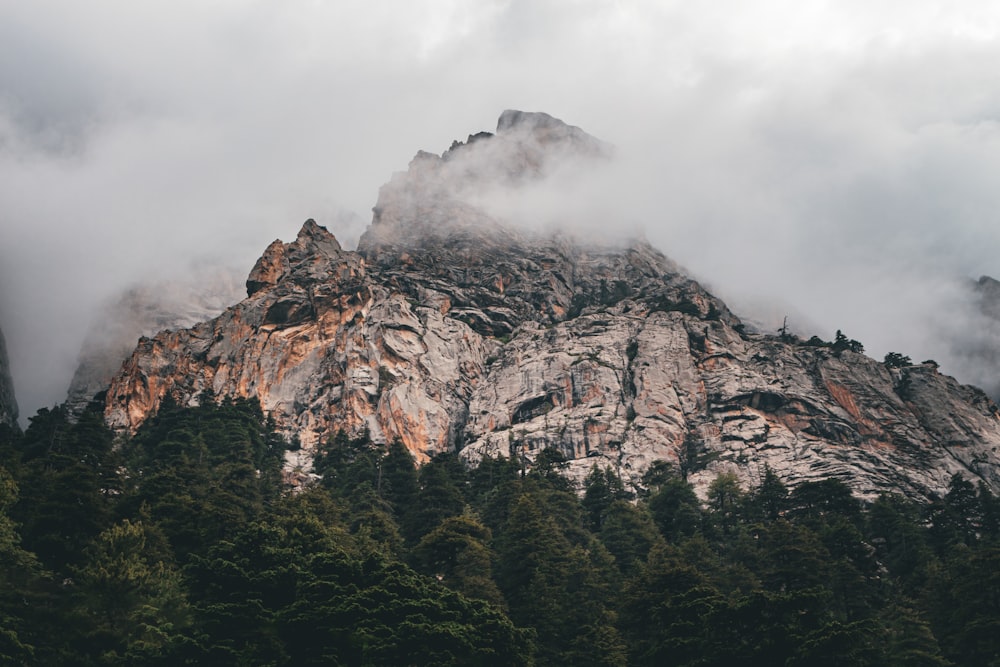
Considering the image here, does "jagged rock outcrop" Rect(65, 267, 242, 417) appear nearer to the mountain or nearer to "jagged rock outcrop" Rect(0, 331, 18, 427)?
"jagged rock outcrop" Rect(0, 331, 18, 427)

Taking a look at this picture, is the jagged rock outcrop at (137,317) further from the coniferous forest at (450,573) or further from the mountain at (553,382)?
the coniferous forest at (450,573)

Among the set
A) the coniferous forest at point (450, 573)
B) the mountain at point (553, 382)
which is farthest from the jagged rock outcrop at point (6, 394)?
the coniferous forest at point (450, 573)

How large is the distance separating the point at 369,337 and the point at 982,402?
8353 centimetres

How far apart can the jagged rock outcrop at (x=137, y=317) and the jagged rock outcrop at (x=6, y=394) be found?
1510 centimetres

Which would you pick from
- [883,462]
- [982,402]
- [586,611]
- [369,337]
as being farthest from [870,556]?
[369,337]

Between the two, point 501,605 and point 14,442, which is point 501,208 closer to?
point 14,442

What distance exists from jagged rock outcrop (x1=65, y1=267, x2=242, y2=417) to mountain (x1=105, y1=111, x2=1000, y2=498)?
34.8 m

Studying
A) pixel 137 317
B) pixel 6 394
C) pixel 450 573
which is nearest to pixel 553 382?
pixel 450 573

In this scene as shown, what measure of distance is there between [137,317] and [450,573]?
12379 centimetres

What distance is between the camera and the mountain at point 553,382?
97.4 meters

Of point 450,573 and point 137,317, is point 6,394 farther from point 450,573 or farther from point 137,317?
point 450,573

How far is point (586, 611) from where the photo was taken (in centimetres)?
Result: 4531

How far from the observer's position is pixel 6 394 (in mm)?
118875

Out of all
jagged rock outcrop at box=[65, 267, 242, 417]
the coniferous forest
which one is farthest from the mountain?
jagged rock outcrop at box=[65, 267, 242, 417]
